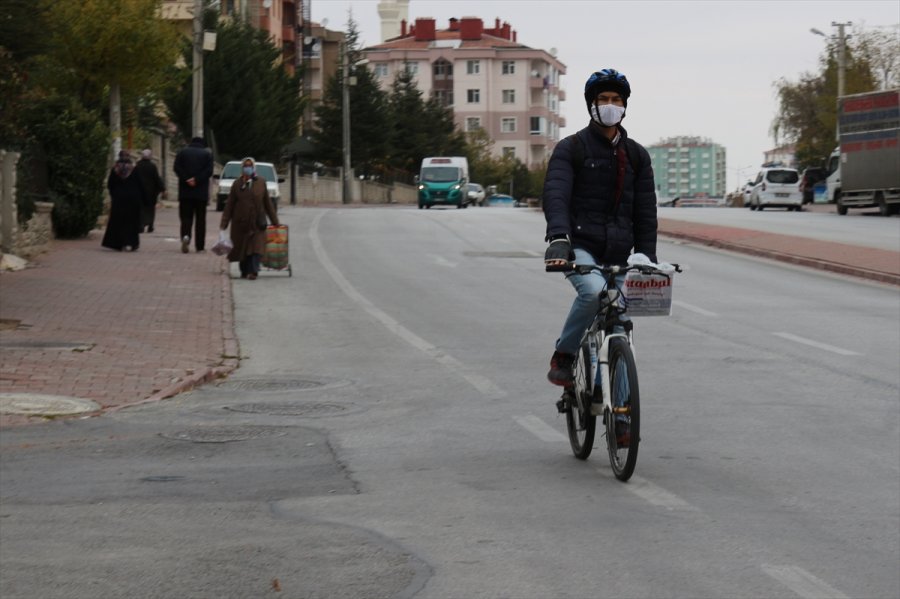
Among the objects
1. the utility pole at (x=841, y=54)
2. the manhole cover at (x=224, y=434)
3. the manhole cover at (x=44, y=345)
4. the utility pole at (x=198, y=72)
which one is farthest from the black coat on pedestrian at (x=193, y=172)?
the utility pole at (x=841, y=54)

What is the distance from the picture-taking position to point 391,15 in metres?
194

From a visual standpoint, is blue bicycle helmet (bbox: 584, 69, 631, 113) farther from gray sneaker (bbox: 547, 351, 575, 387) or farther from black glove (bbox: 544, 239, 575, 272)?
gray sneaker (bbox: 547, 351, 575, 387)

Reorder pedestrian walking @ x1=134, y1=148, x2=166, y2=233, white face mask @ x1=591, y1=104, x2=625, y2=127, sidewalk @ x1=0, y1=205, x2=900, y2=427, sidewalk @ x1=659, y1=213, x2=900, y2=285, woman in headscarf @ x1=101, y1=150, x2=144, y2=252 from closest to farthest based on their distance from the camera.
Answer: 1. white face mask @ x1=591, y1=104, x2=625, y2=127
2. sidewalk @ x1=0, y1=205, x2=900, y2=427
3. sidewalk @ x1=659, y1=213, x2=900, y2=285
4. woman in headscarf @ x1=101, y1=150, x2=144, y2=252
5. pedestrian walking @ x1=134, y1=148, x2=166, y2=233

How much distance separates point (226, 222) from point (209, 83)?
1645 inches

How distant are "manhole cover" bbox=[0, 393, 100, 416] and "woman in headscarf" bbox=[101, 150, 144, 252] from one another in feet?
56.8

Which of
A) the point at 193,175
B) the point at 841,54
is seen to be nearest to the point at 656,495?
the point at 193,175

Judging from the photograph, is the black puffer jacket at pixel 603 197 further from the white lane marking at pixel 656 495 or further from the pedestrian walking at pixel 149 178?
the pedestrian walking at pixel 149 178

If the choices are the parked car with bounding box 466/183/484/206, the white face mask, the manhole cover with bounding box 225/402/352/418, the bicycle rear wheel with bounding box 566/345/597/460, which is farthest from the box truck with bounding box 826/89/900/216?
the white face mask

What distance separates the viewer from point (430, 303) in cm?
1978

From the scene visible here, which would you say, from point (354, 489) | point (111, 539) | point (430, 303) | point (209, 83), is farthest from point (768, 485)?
point (209, 83)

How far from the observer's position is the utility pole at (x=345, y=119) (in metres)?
89.4

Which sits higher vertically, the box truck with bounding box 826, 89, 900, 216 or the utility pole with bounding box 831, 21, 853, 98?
the utility pole with bounding box 831, 21, 853, 98

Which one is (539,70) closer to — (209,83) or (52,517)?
(209,83)

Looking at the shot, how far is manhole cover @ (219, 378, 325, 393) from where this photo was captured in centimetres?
1247
